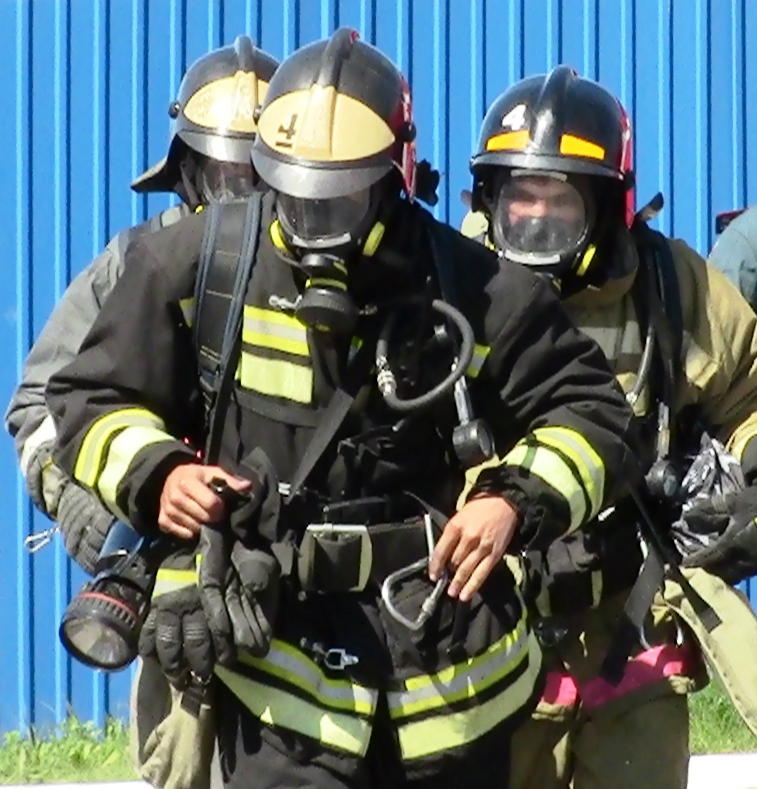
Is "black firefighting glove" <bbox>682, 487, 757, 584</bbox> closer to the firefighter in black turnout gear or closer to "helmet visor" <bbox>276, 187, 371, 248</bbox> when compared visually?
the firefighter in black turnout gear

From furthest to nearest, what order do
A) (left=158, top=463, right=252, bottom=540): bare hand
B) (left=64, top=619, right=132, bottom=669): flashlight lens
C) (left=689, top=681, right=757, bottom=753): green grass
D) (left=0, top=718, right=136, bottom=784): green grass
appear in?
(left=689, top=681, right=757, bottom=753): green grass, (left=0, top=718, right=136, bottom=784): green grass, (left=64, top=619, right=132, bottom=669): flashlight lens, (left=158, top=463, right=252, bottom=540): bare hand

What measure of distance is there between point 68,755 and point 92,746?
100 mm

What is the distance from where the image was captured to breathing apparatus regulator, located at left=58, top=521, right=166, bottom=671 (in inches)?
154

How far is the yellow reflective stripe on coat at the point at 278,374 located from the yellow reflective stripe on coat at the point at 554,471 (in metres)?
0.38

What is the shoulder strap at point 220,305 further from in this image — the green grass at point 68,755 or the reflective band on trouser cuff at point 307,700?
the green grass at point 68,755

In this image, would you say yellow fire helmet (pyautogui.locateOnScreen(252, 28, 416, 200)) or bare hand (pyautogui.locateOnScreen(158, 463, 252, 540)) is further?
yellow fire helmet (pyautogui.locateOnScreen(252, 28, 416, 200))

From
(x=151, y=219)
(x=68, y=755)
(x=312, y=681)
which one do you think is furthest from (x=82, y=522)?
(x=68, y=755)

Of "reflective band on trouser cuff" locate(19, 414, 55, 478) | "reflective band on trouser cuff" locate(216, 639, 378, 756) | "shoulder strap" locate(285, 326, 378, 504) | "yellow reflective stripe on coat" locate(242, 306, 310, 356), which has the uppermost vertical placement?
"yellow reflective stripe on coat" locate(242, 306, 310, 356)

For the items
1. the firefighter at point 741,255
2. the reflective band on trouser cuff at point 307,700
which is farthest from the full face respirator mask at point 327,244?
the firefighter at point 741,255

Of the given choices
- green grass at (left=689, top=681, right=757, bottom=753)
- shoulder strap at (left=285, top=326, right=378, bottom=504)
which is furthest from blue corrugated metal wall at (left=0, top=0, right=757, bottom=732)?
shoulder strap at (left=285, top=326, right=378, bottom=504)

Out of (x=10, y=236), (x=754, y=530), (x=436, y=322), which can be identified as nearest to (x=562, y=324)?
(x=436, y=322)

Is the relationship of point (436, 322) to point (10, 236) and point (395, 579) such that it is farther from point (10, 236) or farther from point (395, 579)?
point (10, 236)

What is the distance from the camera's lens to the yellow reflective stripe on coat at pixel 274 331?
388 cm

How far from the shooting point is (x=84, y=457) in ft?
12.6
